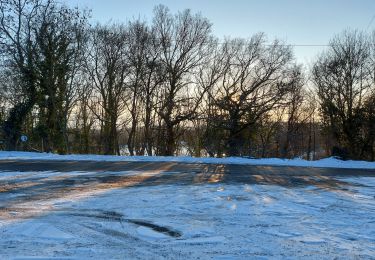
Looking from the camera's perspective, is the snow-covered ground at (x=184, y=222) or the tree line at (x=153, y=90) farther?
the tree line at (x=153, y=90)

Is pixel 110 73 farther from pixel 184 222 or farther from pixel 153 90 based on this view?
pixel 184 222

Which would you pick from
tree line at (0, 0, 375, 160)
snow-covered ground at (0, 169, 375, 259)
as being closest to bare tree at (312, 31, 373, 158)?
tree line at (0, 0, 375, 160)

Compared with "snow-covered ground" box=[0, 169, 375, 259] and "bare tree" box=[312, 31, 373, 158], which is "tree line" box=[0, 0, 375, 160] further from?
"snow-covered ground" box=[0, 169, 375, 259]

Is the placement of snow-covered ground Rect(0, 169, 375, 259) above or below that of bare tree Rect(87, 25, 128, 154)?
below

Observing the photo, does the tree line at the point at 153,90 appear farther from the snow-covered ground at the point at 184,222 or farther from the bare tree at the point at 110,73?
the snow-covered ground at the point at 184,222

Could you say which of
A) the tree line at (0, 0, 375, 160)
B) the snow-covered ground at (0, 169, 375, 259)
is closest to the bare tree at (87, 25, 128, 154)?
the tree line at (0, 0, 375, 160)

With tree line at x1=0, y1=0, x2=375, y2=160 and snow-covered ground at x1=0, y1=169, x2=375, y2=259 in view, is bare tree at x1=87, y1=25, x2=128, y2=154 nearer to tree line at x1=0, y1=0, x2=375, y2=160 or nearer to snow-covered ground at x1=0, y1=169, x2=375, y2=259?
tree line at x1=0, y1=0, x2=375, y2=160

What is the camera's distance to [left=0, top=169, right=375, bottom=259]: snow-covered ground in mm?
5672

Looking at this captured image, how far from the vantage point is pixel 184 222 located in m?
7.43

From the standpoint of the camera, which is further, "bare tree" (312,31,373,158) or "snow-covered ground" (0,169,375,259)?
"bare tree" (312,31,373,158)

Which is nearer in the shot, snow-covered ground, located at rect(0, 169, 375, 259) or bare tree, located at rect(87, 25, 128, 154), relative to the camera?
snow-covered ground, located at rect(0, 169, 375, 259)

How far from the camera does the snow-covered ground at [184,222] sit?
567 centimetres

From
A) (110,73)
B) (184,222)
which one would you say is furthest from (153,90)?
(184,222)

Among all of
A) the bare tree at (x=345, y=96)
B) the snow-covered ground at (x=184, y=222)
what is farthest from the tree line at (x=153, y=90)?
the snow-covered ground at (x=184, y=222)
